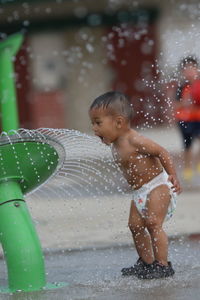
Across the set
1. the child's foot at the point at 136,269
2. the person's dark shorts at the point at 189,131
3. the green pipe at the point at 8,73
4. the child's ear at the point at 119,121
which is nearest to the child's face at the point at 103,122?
the child's ear at the point at 119,121

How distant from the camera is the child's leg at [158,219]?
4726mm

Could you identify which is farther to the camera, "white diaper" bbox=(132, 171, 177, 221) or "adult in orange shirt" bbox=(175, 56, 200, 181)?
"adult in orange shirt" bbox=(175, 56, 200, 181)

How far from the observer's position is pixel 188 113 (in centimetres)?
1048

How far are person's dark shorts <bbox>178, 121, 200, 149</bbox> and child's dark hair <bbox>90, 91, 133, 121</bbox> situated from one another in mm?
5736

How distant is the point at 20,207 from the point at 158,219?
71cm

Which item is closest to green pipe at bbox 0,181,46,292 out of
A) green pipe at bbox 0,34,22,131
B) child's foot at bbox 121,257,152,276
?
child's foot at bbox 121,257,152,276

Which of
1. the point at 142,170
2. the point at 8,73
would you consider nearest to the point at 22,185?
the point at 142,170

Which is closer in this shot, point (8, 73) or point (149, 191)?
point (149, 191)

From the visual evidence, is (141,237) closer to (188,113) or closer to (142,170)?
(142,170)

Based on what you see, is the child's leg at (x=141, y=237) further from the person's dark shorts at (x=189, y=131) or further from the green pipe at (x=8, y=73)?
the person's dark shorts at (x=189, y=131)

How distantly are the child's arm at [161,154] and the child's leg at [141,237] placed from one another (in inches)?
11.4

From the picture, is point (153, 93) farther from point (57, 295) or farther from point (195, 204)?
point (57, 295)

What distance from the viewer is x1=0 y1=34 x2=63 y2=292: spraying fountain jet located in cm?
445

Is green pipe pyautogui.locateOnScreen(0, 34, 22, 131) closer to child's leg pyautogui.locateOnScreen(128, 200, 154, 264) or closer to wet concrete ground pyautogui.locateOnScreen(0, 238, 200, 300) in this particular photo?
wet concrete ground pyautogui.locateOnScreen(0, 238, 200, 300)
